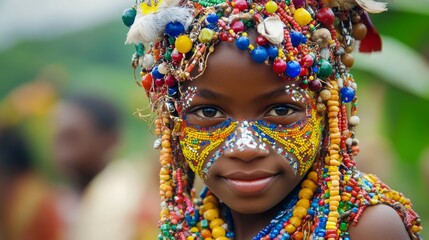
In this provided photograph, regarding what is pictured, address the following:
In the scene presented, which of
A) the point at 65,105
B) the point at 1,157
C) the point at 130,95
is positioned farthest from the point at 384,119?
the point at 130,95

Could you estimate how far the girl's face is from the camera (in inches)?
114

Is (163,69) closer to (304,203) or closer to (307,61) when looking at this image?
(307,61)

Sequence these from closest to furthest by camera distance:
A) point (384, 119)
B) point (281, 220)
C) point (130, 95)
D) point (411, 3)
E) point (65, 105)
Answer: point (281, 220) < point (411, 3) < point (384, 119) < point (65, 105) < point (130, 95)

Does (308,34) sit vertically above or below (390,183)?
below

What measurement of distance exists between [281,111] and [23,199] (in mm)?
5102

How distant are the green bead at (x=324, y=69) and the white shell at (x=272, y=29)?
196 mm

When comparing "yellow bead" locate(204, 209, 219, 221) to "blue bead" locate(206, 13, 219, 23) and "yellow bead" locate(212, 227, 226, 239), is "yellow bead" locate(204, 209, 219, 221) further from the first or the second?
"blue bead" locate(206, 13, 219, 23)

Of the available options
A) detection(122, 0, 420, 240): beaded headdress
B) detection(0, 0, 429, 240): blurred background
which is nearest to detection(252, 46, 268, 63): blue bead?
detection(122, 0, 420, 240): beaded headdress

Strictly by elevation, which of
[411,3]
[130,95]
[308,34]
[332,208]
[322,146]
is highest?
[130,95]

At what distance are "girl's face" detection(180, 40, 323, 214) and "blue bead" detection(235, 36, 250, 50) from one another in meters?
0.03

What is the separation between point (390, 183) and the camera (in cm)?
730

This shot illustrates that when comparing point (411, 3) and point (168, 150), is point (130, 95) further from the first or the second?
point (168, 150)

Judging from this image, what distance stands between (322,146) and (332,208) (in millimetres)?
272

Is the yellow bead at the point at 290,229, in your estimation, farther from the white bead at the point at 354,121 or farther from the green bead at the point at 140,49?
the green bead at the point at 140,49
